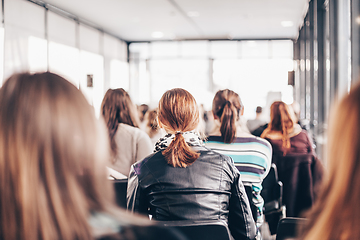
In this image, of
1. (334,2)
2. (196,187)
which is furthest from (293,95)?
(196,187)

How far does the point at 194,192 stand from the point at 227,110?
3.73 feet

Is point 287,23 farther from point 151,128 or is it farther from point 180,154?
point 180,154

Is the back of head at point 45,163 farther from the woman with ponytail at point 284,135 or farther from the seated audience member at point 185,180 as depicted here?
the woman with ponytail at point 284,135

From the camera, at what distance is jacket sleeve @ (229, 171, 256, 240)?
1.97m

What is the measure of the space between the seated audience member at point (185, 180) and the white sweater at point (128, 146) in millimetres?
1105

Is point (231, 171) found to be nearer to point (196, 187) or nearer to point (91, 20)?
point (196, 187)

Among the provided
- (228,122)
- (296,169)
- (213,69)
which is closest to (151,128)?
(296,169)

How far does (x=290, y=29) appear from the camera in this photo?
12.6 metres

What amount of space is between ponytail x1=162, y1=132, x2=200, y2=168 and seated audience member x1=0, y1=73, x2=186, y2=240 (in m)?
1.11

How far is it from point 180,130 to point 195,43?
12978 mm

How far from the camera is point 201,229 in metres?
1.43

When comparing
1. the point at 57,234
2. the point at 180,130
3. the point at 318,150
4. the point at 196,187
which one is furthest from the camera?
the point at 318,150

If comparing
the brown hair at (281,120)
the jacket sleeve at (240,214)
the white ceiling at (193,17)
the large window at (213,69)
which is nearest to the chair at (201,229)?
the jacket sleeve at (240,214)

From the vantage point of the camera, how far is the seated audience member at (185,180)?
1884 millimetres
